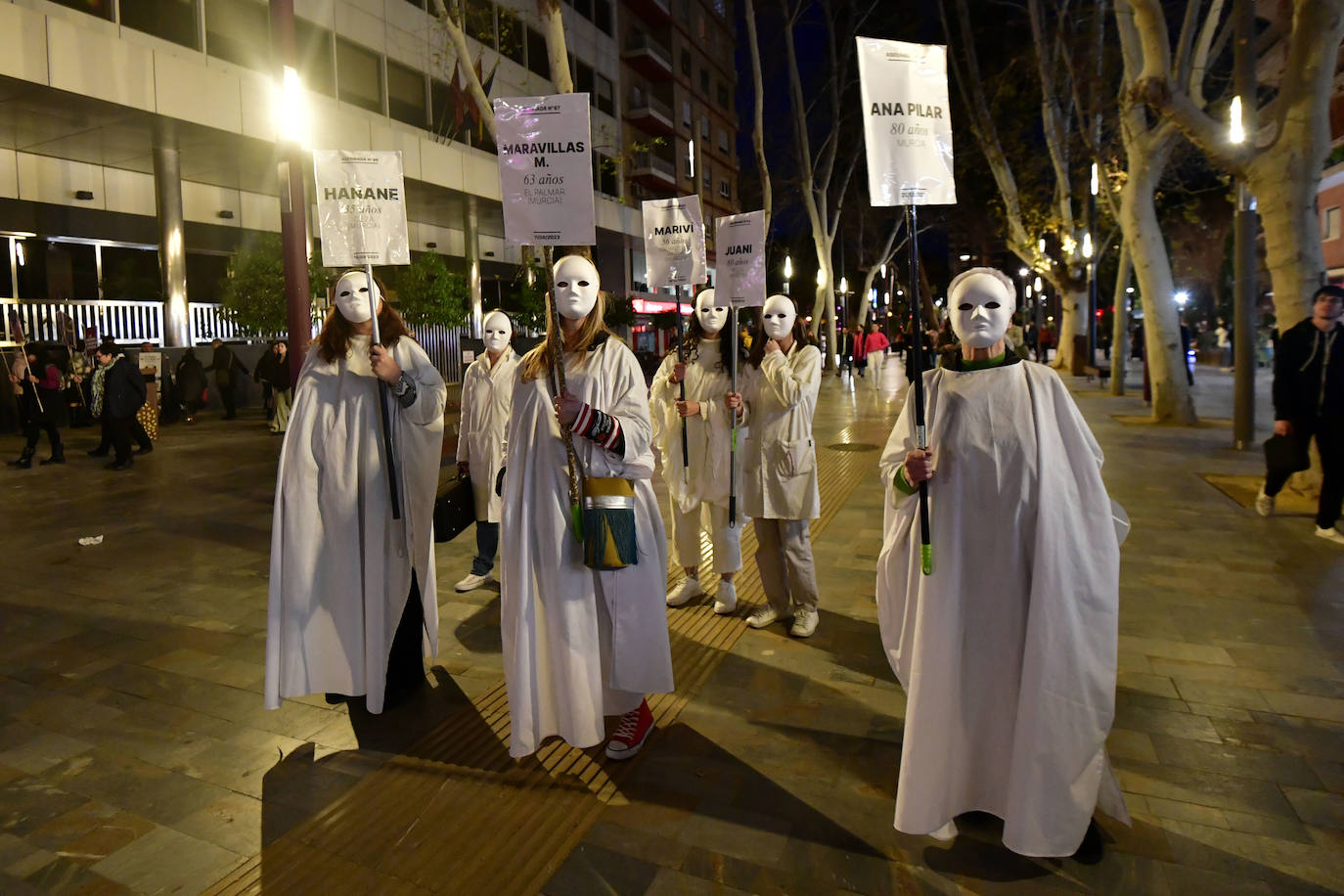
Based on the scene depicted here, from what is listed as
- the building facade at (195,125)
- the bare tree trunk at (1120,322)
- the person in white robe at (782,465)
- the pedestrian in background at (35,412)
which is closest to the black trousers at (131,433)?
the pedestrian in background at (35,412)

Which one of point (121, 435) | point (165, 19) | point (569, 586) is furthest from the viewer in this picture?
point (165, 19)

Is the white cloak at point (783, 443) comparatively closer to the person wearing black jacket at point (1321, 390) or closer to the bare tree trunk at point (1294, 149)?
the person wearing black jacket at point (1321, 390)

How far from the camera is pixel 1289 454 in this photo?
23.1 feet

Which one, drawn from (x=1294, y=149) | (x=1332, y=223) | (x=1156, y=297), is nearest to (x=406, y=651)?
(x=1294, y=149)

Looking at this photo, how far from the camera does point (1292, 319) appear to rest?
8242 mm

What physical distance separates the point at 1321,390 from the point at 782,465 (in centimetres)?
472

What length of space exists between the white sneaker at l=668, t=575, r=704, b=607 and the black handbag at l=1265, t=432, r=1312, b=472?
505 centimetres

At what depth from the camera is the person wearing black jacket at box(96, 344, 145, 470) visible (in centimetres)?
1210

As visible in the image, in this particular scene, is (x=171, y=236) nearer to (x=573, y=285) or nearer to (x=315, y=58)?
(x=315, y=58)

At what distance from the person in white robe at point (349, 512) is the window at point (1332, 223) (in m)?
30.2

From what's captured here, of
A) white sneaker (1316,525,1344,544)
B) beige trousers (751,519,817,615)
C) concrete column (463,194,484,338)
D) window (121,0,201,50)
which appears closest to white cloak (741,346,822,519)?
beige trousers (751,519,817,615)

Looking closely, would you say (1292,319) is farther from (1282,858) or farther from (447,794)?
(447,794)

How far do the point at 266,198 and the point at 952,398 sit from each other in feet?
84.1

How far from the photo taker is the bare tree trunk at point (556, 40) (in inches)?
393
